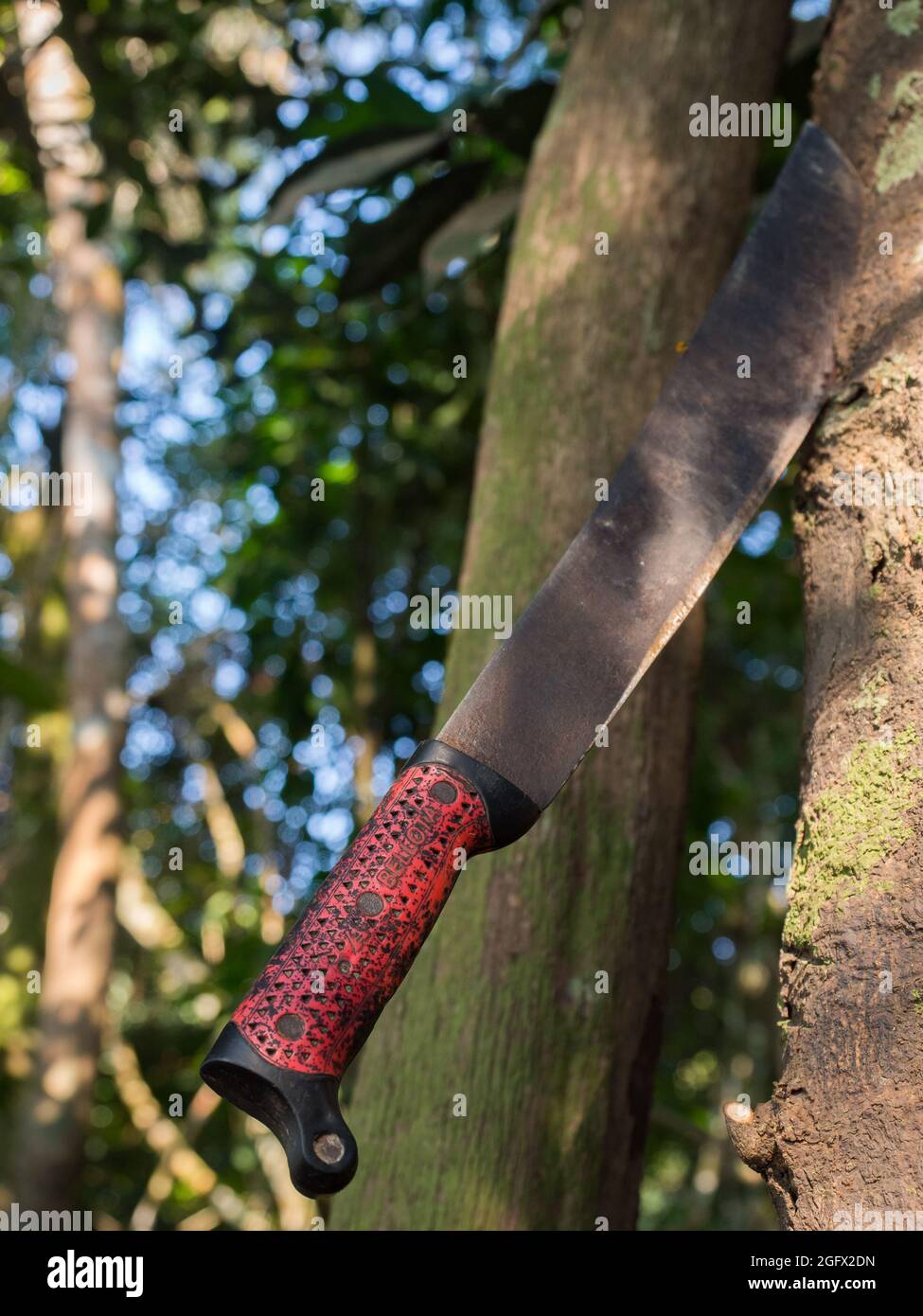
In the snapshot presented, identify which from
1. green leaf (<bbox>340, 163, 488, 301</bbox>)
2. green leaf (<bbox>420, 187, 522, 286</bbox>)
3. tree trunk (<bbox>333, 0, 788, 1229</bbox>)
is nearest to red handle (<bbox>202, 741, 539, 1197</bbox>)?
tree trunk (<bbox>333, 0, 788, 1229</bbox>)

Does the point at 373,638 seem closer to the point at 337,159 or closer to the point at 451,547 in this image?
the point at 451,547

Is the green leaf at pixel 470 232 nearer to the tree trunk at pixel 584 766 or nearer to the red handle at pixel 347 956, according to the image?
the tree trunk at pixel 584 766

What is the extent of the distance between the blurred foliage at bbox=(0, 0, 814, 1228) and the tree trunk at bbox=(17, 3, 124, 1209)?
29 centimetres

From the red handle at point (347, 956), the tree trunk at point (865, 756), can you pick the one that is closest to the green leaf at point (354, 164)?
the tree trunk at point (865, 756)

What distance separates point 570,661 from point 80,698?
5298mm

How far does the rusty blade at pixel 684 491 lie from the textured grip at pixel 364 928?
0.08 m

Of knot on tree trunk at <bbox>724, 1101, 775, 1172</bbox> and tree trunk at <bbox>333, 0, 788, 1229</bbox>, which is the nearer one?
knot on tree trunk at <bbox>724, 1101, 775, 1172</bbox>

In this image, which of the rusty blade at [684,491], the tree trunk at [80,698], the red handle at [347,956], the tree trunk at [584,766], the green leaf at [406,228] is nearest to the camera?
the red handle at [347,956]

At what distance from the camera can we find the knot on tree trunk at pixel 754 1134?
4.16 ft

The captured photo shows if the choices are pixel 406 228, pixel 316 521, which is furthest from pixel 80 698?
pixel 406 228

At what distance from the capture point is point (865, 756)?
1.35 meters

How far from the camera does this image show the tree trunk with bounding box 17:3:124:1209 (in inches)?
220

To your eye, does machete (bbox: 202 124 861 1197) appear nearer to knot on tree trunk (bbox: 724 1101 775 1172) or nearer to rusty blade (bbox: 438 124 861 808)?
rusty blade (bbox: 438 124 861 808)
